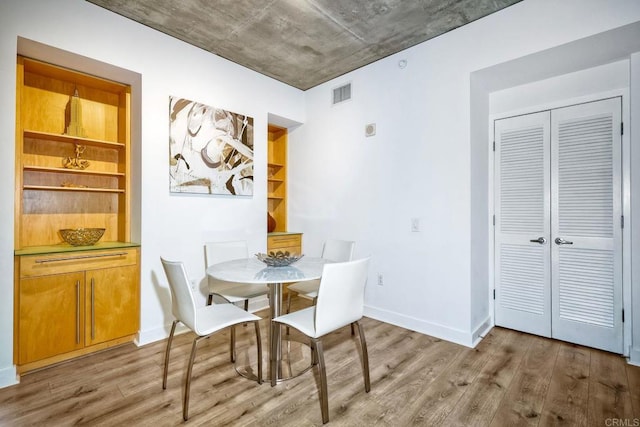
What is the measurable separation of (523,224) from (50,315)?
14.1 feet

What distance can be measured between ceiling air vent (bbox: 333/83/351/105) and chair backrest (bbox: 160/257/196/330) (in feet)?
9.35

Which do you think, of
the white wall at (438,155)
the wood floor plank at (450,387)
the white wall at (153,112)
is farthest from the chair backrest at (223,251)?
the wood floor plank at (450,387)

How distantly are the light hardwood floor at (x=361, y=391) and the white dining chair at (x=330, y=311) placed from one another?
8.1 inches

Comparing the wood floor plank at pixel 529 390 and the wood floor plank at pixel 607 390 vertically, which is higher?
the wood floor plank at pixel 607 390

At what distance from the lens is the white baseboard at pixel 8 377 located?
81.1 inches

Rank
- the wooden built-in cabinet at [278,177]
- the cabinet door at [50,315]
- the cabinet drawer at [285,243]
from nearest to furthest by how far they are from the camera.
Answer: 1. the cabinet door at [50,315]
2. the cabinet drawer at [285,243]
3. the wooden built-in cabinet at [278,177]

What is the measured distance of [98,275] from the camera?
2562 millimetres

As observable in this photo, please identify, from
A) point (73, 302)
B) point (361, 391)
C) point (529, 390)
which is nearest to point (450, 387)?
point (529, 390)

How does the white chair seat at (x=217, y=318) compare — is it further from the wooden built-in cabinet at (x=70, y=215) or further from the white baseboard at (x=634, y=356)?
the white baseboard at (x=634, y=356)

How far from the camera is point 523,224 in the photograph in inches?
118

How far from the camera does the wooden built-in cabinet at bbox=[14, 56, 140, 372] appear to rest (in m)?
2.29

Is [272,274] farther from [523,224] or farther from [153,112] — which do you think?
[523,224]

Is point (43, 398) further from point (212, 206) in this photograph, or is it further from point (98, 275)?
point (212, 206)

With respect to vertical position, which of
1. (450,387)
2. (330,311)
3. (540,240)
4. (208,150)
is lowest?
(450,387)
